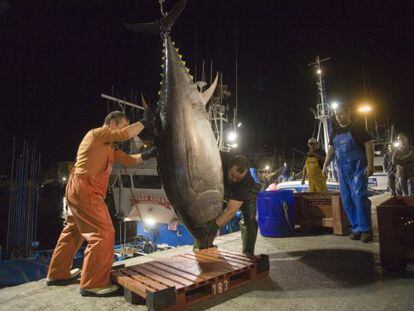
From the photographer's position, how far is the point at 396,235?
276 cm

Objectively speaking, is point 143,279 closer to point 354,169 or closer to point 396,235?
point 396,235

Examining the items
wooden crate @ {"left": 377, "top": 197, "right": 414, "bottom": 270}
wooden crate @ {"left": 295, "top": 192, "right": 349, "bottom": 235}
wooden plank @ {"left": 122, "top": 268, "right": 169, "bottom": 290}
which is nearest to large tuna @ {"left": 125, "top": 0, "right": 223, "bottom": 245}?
wooden plank @ {"left": 122, "top": 268, "right": 169, "bottom": 290}

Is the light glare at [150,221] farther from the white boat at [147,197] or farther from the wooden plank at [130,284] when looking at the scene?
the wooden plank at [130,284]

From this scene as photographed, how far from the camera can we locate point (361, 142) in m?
4.11

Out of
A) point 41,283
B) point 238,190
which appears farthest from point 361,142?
point 41,283

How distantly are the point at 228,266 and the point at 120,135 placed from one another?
1.55m

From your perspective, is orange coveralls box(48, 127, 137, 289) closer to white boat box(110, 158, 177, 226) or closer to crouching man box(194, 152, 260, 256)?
crouching man box(194, 152, 260, 256)

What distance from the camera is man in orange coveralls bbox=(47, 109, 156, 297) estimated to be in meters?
2.55

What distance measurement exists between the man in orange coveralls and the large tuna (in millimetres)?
263

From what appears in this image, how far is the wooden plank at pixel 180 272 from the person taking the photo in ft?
7.81

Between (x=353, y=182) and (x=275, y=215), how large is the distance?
4.12 feet

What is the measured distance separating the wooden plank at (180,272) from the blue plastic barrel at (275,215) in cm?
226

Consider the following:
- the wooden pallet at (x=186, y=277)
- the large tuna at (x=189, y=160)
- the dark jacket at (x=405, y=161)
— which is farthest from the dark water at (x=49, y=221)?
the large tuna at (x=189, y=160)

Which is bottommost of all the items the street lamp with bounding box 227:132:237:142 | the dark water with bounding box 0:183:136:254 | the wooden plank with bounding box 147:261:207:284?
the dark water with bounding box 0:183:136:254
